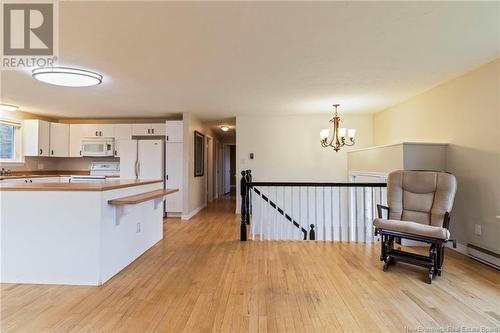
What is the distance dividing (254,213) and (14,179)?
4.50 meters

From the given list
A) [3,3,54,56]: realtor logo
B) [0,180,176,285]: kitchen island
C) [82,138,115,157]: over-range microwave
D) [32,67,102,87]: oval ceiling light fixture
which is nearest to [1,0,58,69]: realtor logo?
[3,3,54,56]: realtor logo

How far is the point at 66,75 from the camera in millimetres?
3102

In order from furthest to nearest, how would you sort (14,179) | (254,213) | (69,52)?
1. (14,179)
2. (254,213)
3. (69,52)

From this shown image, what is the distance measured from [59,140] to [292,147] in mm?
5525

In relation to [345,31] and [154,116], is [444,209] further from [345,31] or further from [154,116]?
[154,116]

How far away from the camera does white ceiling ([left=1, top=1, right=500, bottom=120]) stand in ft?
6.47

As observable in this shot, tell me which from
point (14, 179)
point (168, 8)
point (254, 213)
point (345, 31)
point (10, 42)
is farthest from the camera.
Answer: point (14, 179)

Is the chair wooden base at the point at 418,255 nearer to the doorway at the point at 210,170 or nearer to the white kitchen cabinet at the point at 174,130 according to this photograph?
the white kitchen cabinet at the point at 174,130

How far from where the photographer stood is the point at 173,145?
5.83m

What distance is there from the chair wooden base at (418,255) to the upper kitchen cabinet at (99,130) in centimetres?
597

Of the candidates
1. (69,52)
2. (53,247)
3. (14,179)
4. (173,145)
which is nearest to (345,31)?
(69,52)

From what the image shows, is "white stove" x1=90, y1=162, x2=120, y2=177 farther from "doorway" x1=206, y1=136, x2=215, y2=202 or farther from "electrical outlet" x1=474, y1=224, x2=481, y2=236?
"electrical outlet" x1=474, y1=224, x2=481, y2=236

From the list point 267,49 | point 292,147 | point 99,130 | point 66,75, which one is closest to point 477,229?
point 267,49

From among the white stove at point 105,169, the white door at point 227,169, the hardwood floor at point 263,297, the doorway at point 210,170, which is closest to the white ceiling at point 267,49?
the white stove at point 105,169
